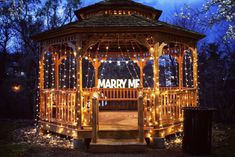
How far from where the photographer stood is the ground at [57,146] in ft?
27.3

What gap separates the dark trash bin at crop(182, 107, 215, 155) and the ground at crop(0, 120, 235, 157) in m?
0.29

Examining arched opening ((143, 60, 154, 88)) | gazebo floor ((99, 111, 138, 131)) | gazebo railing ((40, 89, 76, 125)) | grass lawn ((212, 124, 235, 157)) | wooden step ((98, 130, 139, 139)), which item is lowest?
grass lawn ((212, 124, 235, 157))

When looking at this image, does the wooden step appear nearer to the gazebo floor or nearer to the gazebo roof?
the gazebo floor

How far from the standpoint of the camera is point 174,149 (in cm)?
902

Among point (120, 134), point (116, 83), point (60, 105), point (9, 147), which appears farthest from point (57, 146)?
point (116, 83)

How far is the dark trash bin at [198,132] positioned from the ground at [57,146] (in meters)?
0.29

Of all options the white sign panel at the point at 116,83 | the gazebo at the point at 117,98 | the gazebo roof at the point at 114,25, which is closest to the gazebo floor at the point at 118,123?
the gazebo at the point at 117,98

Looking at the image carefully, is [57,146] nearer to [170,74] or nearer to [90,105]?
[90,105]

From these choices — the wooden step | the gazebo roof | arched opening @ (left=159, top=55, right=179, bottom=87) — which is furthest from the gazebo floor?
arched opening @ (left=159, top=55, right=179, bottom=87)

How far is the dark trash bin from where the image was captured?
27.1ft

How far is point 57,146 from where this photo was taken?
9.59 meters

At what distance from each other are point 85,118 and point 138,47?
615 centimetres

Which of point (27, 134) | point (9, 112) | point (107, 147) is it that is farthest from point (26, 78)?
point (107, 147)

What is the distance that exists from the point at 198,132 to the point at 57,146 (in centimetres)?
473
